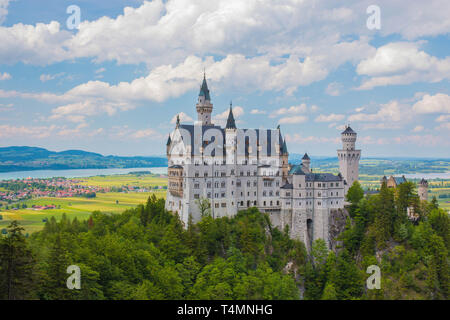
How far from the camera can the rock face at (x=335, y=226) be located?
82875mm

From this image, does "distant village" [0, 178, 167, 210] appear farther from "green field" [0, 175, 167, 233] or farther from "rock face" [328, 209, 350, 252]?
"rock face" [328, 209, 350, 252]

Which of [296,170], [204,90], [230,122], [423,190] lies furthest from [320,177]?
[204,90]

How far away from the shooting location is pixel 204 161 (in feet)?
260

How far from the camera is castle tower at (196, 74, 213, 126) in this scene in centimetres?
9062

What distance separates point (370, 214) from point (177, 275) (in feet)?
142

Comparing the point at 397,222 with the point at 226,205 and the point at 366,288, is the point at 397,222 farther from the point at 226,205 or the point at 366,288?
the point at 226,205

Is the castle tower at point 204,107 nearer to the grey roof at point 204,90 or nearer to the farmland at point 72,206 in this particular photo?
the grey roof at point 204,90

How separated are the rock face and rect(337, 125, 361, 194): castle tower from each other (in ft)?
39.2

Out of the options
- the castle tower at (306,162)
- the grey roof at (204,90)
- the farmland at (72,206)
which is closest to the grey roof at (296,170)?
the castle tower at (306,162)

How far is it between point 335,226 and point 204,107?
125 feet

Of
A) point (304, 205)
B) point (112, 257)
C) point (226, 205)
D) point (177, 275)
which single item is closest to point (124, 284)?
point (112, 257)

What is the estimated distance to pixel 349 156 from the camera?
9412 centimetres

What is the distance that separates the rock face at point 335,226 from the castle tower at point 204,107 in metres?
33.9

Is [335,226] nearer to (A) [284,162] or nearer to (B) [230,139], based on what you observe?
(A) [284,162]
